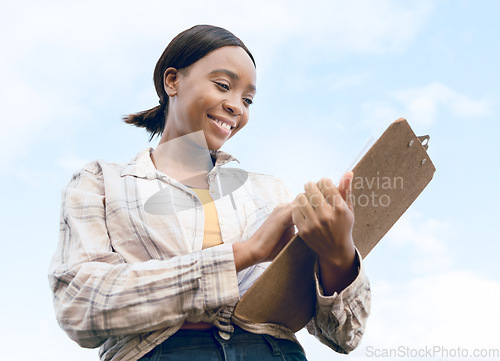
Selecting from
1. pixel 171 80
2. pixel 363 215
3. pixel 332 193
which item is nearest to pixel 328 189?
pixel 332 193

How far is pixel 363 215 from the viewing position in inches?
61.4

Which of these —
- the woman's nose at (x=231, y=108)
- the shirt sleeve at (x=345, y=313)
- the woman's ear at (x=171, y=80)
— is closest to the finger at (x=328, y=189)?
the shirt sleeve at (x=345, y=313)

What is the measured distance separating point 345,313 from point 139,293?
22.9 inches

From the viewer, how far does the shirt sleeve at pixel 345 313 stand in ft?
4.86

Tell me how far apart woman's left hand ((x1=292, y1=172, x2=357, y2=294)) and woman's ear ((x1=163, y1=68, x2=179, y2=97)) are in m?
0.85

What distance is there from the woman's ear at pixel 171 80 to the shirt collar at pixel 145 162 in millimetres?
243

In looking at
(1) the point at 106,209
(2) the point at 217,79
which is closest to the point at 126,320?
(1) the point at 106,209

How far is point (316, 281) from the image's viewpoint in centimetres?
148

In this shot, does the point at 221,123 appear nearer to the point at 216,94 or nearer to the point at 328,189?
the point at 216,94

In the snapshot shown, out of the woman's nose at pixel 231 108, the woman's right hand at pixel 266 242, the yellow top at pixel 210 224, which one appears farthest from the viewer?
the woman's nose at pixel 231 108

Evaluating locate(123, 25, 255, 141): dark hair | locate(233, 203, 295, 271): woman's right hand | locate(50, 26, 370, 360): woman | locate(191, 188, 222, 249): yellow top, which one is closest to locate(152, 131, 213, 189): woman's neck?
locate(50, 26, 370, 360): woman

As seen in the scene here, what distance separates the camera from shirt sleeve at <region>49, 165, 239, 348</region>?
1428 millimetres

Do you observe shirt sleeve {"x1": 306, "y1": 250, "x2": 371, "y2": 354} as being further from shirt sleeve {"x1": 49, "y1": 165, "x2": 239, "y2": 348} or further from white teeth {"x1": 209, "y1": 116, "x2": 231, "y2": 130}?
white teeth {"x1": 209, "y1": 116, "x2": 231, "y2": 130}

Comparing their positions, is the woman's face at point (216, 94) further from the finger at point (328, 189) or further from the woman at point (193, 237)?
the finger at point (328, 189)
